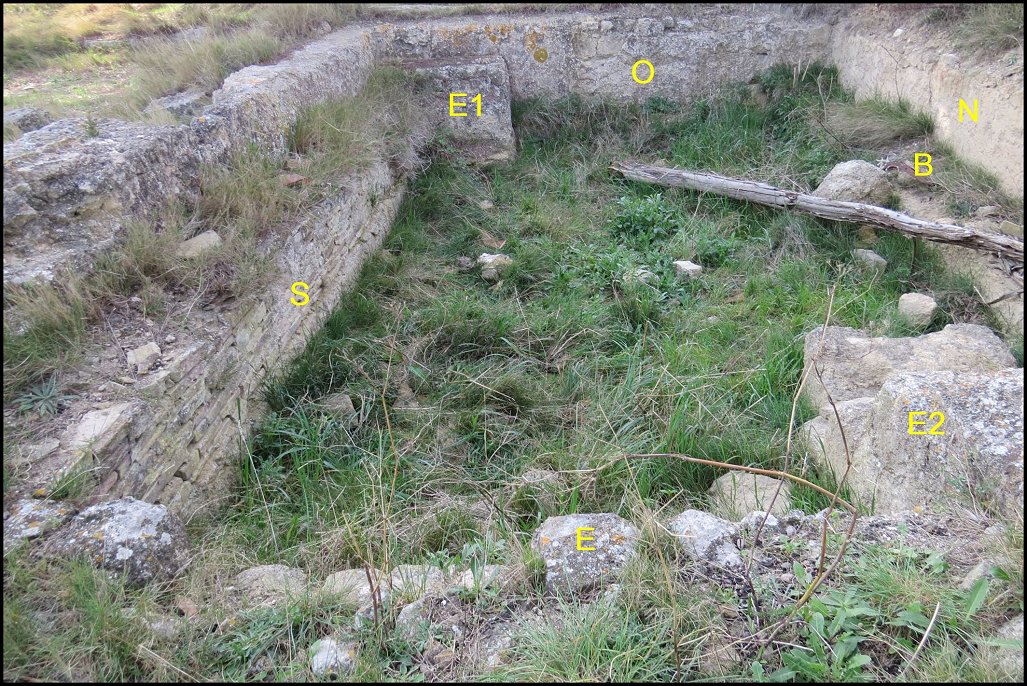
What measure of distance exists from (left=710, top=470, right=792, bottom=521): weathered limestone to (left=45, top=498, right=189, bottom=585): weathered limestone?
2.11 meters

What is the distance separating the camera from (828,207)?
184 inches

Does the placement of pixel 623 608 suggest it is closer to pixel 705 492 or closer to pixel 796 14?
pixel 705 492

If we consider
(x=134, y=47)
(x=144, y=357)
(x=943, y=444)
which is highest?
(x=134, y=47)

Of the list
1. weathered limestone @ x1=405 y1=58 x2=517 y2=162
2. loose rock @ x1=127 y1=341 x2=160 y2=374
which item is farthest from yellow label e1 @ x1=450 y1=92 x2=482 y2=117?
loose rock @ x1=127 y1=341 x2=160 y2=374

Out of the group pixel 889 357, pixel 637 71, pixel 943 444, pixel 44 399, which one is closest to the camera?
pixel 943 444

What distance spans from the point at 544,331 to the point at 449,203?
6.25 ft

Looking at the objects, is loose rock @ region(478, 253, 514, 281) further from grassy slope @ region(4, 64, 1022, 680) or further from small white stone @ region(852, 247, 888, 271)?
small white stone @ region(852, 247, 888, 271)

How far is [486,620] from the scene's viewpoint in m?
2.10

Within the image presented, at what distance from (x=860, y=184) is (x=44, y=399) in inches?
198

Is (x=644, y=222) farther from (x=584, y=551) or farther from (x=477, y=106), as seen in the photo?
(x=584, y=551)

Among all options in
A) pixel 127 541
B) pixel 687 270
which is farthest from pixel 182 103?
pixel 687 270

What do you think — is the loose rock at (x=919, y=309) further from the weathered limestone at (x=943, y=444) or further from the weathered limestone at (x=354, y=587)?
the weathered limestone at (x=354, y=587)

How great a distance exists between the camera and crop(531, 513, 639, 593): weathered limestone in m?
2.19

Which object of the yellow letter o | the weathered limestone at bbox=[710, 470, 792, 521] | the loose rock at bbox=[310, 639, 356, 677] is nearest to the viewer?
the loose rock at bbox=[310, 639, 356, 677]
